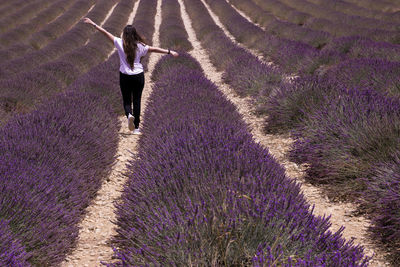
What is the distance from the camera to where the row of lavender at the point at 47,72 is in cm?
607

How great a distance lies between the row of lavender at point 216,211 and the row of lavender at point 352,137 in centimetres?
76

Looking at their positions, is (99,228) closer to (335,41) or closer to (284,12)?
(335,41)

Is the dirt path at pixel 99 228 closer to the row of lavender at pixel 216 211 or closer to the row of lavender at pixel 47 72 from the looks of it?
the row of lavender at pixel 216 211

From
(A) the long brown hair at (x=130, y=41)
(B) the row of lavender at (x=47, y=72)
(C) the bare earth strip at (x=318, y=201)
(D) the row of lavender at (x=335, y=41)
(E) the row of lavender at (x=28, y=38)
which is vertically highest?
(A) the long brown hair at (x=130, y=41)

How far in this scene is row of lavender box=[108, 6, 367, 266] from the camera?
1823 mm

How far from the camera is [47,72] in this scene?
7312mm

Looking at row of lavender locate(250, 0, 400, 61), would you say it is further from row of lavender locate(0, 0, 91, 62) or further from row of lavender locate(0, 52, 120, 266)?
row of lavender locate(0, 0, 91, 62)

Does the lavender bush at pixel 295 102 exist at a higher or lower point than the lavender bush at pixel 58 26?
higher

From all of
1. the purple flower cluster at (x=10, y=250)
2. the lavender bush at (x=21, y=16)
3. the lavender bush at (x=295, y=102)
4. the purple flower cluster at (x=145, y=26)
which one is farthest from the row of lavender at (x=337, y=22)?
the lavender bush at (x=21, y=16)

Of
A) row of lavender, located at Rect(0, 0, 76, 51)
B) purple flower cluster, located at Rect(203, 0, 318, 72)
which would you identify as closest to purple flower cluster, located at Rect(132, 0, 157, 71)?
purple flower cluster, located at Rect(203, 0, 318, 72)

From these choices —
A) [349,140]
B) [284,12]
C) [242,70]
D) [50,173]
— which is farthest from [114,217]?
[284,12]

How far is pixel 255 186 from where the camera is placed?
225 cm

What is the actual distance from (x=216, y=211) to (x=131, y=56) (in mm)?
3110

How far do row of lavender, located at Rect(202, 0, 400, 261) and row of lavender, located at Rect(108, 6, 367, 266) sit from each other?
762mm
